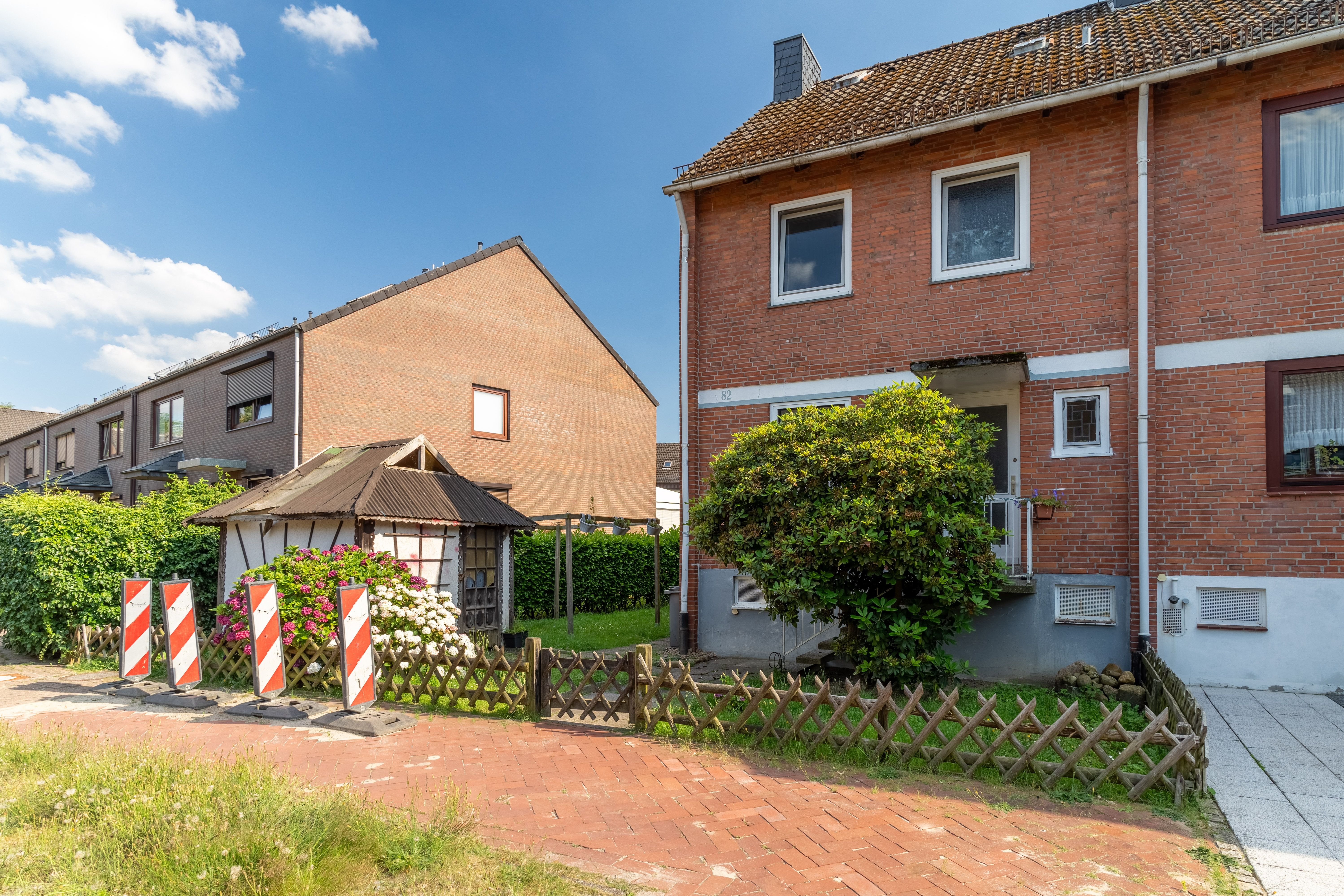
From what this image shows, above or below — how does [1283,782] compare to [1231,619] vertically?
below

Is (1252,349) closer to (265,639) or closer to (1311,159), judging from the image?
(1311,159)

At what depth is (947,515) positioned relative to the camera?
7.96m

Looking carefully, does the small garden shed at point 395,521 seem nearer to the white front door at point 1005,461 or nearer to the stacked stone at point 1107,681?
the white front door at point 1005,461

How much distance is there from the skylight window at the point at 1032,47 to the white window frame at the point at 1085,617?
26.0 feet

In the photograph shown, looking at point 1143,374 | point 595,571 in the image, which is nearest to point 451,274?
point 595,571

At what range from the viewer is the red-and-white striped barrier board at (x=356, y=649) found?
7.82 metres

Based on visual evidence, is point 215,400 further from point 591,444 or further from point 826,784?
point 826,784

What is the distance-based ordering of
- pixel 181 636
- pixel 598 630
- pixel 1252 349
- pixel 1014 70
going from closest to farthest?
1. pixel 1252 349
2. pixel 181 636
3. pixel 1014 70
4. pixel 598 630

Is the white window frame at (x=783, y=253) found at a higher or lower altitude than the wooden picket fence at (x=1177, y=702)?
higher

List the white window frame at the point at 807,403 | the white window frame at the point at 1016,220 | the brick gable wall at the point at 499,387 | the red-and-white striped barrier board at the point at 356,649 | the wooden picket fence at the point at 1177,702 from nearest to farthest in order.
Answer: the wooden picket fence at the point at 1177,702, the red-and-white striped barrier board at the point at 356,649, the white window frame at the point at 1016,220, the white window frame at the point at 807,403, the brick gable wall at the point at 499,387

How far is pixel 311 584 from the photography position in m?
9.99

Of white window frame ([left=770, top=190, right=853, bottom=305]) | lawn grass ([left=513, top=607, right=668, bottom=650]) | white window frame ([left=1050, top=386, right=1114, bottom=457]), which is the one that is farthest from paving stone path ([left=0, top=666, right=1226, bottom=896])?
white window frame ([left=770, top=190, right=853, bottom=305])

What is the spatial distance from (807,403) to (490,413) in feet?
43.8

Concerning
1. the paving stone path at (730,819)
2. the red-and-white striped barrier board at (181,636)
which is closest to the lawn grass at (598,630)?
the red-and-white striped barrier board at (181,636)
